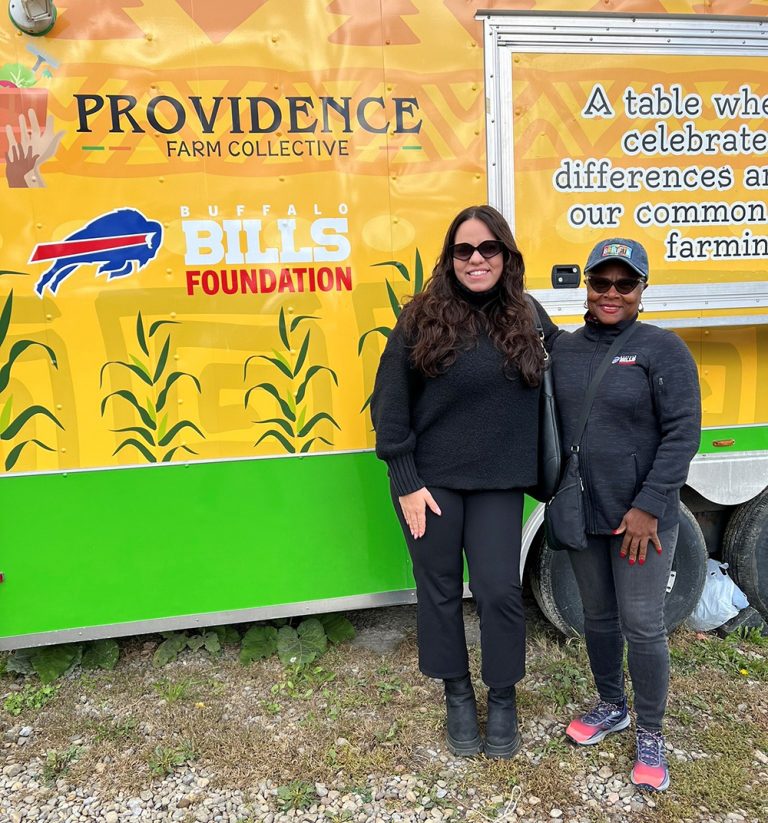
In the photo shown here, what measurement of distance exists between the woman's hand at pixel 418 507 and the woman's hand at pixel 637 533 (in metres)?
0.59

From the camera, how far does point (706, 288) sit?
275 centimetres

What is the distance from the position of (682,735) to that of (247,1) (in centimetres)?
325

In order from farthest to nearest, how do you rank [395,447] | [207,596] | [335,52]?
[207,596] < [335,52] < [395,447]

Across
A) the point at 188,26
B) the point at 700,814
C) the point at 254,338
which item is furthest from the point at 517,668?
the point at 188,26

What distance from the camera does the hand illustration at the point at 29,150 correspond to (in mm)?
2375

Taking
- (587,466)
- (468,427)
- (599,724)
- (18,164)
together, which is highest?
(18,164)

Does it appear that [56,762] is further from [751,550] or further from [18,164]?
[751,550]

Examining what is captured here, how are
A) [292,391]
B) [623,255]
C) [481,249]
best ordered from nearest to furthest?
1. [623,255]
2. [481,249]
3. [292,391]

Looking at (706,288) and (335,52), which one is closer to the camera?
(335,52)

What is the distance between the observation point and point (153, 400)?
2.55 m

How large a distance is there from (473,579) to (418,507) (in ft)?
1.09

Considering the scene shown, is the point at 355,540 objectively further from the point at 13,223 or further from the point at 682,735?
the point at 13,223

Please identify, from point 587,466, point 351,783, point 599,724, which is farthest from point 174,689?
point 587,466

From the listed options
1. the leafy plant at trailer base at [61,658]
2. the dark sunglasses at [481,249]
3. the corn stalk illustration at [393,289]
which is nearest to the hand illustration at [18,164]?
the corn stalk illustration at [393,289]
